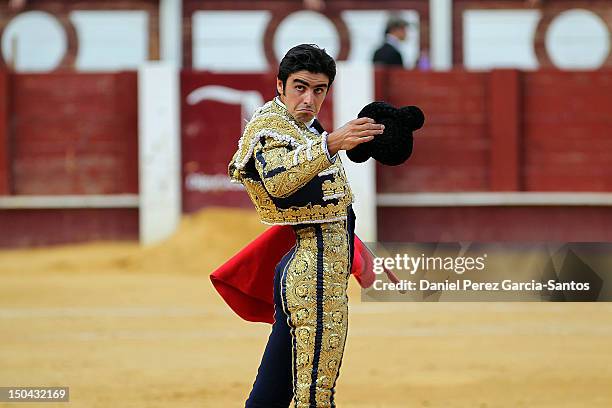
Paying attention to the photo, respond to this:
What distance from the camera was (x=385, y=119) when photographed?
260 cm

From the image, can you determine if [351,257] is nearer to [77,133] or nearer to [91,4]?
[77,133]

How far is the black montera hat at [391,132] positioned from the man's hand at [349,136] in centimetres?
9

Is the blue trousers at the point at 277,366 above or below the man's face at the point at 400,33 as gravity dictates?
below

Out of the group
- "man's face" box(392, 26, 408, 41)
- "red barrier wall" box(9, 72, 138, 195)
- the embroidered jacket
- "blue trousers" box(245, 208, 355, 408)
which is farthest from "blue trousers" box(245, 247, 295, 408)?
"red barrier wall" box(9, 72, 138, 195)

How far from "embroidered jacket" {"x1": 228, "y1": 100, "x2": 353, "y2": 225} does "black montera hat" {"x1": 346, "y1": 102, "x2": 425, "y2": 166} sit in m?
0.09

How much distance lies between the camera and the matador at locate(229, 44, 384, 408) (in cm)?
262

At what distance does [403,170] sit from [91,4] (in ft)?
17.6

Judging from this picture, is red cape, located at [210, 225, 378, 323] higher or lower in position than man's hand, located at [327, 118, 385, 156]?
lower

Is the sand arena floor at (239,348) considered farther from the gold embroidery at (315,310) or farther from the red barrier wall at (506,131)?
the red barrier wall at (506,131)

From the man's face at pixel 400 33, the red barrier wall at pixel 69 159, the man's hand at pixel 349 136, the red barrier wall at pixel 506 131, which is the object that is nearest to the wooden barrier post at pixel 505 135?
the red barrier wall at pixel 506 131

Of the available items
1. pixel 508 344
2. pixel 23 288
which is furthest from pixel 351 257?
pixel 23 288

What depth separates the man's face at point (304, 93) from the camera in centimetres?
262

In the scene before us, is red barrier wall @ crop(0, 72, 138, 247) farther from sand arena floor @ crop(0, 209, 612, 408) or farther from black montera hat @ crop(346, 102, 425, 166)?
black montera hat @ crop(346, 102, 425, 166)

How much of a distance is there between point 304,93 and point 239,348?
3138 millimetres
